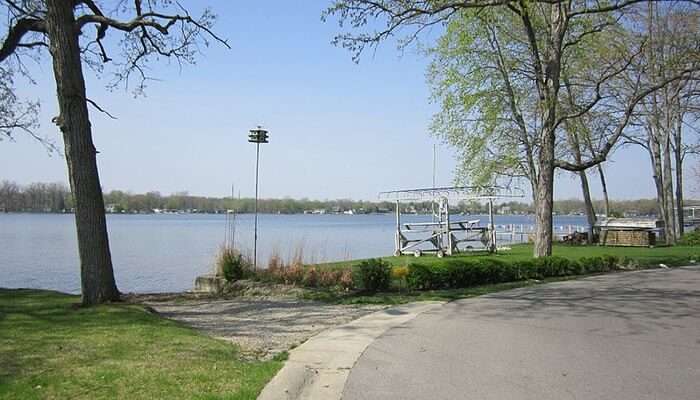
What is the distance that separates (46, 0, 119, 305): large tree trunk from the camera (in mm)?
11727

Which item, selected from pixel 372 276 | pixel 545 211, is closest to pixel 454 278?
pixel 372 276

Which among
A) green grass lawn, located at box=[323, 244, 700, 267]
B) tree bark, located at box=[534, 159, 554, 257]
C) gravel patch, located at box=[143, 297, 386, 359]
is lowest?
gravel patch, located at box=[143, 297, 386, 359]

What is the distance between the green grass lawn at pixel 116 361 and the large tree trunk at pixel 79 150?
1397 mm

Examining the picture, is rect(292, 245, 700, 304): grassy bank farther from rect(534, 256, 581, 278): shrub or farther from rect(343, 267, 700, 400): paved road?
rect(343, 267, 700, 400): paved road

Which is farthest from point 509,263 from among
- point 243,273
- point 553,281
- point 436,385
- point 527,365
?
point 436,385

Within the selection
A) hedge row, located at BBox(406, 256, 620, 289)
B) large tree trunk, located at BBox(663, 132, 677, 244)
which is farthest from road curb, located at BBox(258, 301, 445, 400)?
large tree trunk, located at BBox(663, 132, 677, 244)

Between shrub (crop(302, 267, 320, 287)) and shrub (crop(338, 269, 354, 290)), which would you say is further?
shrub (crop(302, 267, 320, 287))

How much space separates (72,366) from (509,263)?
1347 cm

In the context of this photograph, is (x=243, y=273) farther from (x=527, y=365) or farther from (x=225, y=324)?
Result: (x=527, y=365)

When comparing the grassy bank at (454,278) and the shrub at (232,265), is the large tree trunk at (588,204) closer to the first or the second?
the grassy bank at (454,278)

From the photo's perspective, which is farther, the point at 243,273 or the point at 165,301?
the point at 243,273

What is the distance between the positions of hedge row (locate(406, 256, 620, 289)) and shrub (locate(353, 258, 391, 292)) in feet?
1.88

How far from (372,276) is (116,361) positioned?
8.58 m

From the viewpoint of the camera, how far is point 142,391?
5777mm
